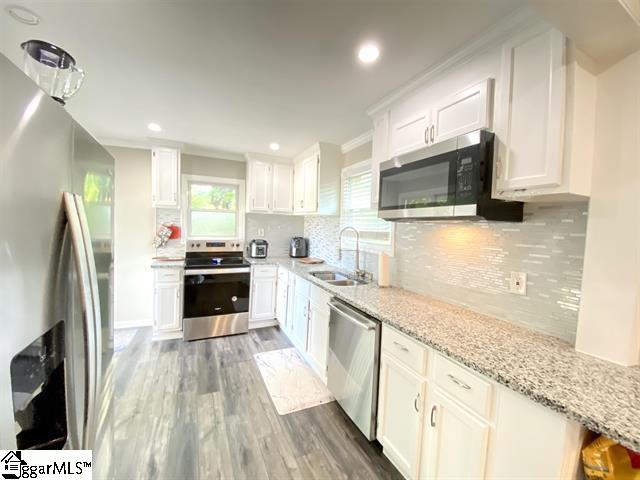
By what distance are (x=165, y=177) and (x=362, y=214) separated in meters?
2.49

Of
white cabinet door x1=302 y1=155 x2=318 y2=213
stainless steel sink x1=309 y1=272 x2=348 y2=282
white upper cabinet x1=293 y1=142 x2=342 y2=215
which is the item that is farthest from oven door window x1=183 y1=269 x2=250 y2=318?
white upper cabinet x1=293 y1=142 x2=342 y2=215

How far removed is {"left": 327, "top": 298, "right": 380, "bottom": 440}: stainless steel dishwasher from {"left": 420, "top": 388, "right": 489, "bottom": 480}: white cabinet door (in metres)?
0.41

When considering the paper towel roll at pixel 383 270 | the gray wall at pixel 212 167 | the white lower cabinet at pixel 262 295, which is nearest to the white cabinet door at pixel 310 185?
the white lower cabinet at pixel 262 295

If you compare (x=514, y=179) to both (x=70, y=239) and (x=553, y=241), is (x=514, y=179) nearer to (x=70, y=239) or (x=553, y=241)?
(x=553, y=241)

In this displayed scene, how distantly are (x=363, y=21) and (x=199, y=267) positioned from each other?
2.90 metres

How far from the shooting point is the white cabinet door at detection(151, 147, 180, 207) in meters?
3.36

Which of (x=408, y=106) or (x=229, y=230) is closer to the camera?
(x=408, y=106)

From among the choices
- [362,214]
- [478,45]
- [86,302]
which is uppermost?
[478,45]

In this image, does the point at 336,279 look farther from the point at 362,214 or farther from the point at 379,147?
the point at 379,147

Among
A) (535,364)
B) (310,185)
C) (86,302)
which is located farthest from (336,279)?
(86,302)

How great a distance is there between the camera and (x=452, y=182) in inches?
56.7

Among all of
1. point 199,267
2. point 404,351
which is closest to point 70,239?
point 404,351

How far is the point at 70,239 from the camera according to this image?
676 mm

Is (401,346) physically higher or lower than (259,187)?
lower
